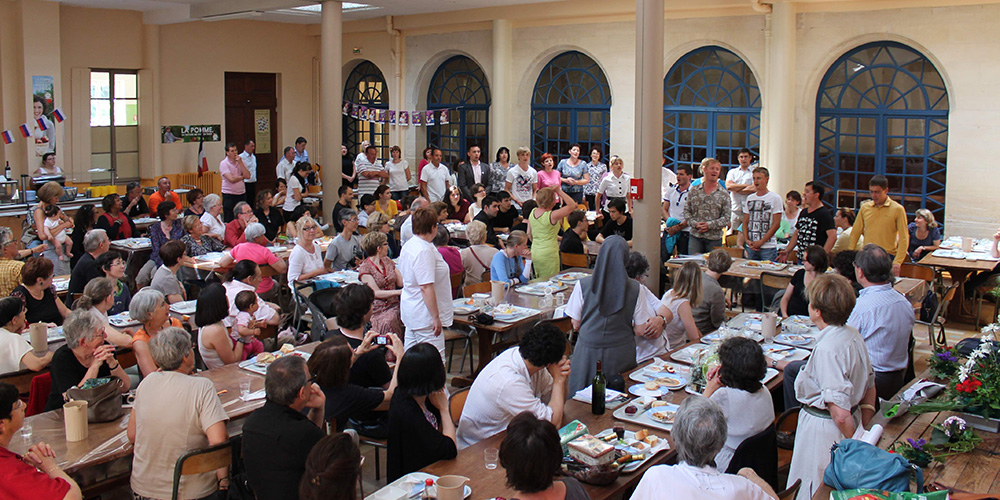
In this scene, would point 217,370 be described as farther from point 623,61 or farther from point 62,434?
point 623,61

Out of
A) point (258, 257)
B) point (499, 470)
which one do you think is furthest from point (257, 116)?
point (499, 470)

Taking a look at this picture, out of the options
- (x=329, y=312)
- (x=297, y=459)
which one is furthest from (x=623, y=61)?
(x=297, y=459)

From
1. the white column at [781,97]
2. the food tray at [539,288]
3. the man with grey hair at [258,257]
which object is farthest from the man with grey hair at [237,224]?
the white column at [781,97]

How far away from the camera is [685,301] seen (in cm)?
634

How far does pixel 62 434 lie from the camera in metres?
4.73

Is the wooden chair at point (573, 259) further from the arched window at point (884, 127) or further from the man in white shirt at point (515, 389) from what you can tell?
the arched window at point (884, 127)

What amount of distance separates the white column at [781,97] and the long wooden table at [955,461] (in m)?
8.60

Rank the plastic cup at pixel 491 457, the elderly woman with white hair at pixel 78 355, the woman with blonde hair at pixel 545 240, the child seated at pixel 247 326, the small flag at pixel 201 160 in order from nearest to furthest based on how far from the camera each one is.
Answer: the plastic cup at pixel 491 457
the elderly woman with white hair at pixel 78 355
the child seated at pixel 247 326
the woman with blonde hair at pixel 545 240
the small flag at pixel 201 160

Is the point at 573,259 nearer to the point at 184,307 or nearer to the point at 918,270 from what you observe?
the point at 918,270

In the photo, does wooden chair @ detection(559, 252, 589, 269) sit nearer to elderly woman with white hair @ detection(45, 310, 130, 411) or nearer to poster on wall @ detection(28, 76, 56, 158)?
elderly woman with white hair @ detection(45, 310, 130, 411)

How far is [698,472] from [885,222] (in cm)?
700

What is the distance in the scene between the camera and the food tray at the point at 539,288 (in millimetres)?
7991

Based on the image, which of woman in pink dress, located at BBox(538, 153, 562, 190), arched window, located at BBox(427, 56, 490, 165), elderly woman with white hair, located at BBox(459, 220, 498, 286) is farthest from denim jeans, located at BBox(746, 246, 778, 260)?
arched window, located at BBox(427, 56, 490, 165)

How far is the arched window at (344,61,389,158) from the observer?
60.3ft
